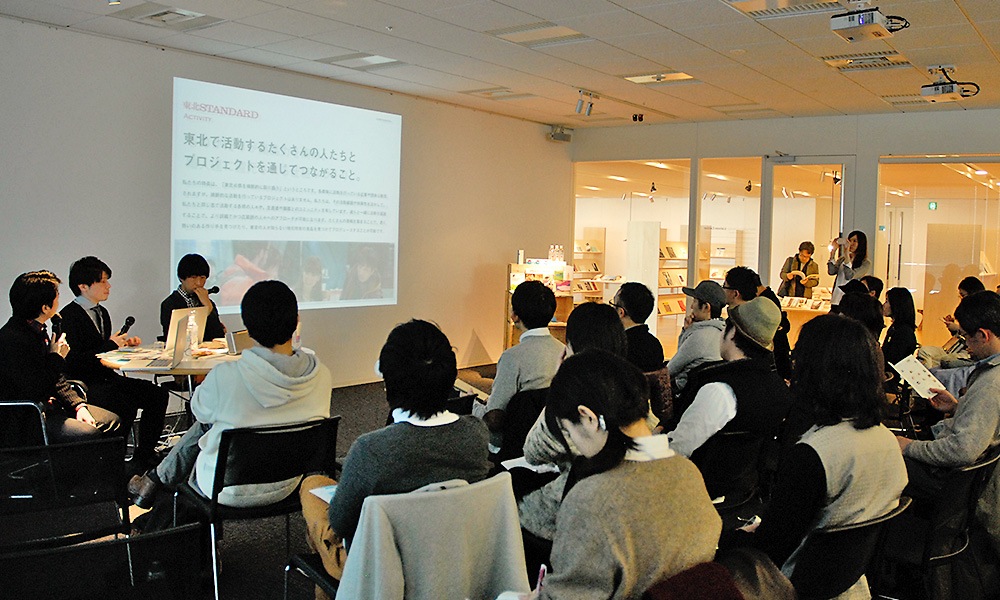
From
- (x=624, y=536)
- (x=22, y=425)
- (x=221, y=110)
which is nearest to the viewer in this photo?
(x=624, y=536)

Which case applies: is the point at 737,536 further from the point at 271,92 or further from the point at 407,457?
Result: the point at 271,92

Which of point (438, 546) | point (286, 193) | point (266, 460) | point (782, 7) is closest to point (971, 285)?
point (782, 7)

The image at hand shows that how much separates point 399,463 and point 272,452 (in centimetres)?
109

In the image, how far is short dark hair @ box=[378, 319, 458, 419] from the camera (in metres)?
2.32

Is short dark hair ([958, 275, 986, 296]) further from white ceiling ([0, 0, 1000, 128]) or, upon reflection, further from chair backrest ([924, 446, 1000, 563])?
chair backrest ([924, 446, 1000, 563])

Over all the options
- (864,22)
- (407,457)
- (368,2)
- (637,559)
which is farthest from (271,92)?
(637,559)

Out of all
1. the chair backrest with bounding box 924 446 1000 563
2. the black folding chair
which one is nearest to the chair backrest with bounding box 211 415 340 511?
the black folding chair

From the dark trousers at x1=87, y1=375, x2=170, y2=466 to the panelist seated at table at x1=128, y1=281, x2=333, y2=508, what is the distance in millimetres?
2041

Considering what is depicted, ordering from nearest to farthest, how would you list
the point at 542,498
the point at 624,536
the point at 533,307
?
the point at 624,536
the point at 542,498
the point at 533,307

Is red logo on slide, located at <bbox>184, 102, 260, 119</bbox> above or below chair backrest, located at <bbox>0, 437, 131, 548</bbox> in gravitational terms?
above

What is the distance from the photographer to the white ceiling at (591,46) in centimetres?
558

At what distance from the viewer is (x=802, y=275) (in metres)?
9.84

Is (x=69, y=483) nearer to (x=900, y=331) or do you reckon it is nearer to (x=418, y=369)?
(x=418, y=369)

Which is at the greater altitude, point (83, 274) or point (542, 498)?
point (83, 274)
